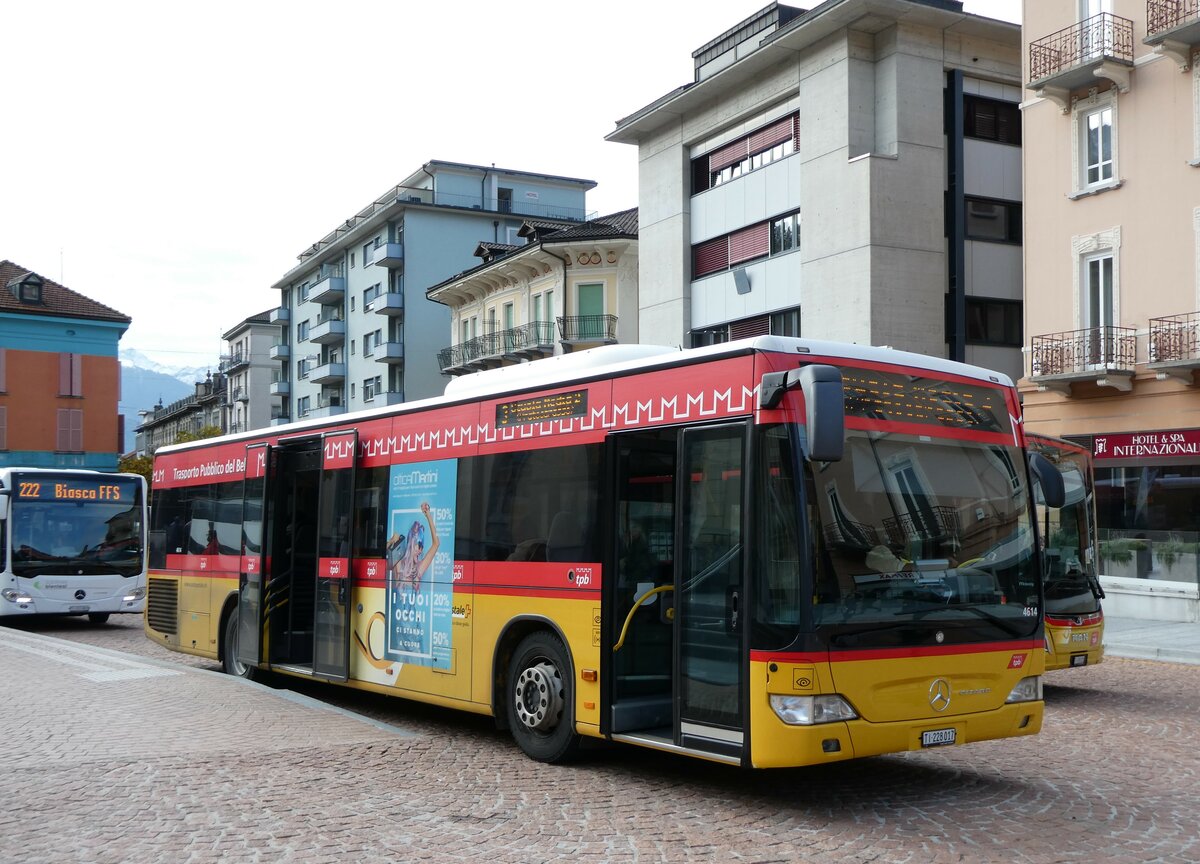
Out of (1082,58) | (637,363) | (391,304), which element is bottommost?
(637,363)

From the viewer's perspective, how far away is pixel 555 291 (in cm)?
4781

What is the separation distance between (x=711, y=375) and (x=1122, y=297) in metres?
20.6

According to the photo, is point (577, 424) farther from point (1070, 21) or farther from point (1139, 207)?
point (1070, 21)

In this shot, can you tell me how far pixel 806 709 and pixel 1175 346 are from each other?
Answer: 20268 mm

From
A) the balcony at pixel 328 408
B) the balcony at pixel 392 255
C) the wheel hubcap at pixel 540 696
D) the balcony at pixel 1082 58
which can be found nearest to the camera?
the wheel hubcap at pixel 540 696

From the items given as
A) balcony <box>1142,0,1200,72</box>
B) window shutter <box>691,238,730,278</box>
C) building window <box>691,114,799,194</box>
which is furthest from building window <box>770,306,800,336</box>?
balcony <box>1142,0,1200,72</box>

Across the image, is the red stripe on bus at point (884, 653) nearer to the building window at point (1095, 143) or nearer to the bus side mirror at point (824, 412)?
the bus side mirror at point (824, 412)

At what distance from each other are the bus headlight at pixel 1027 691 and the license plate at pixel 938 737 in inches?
21.9

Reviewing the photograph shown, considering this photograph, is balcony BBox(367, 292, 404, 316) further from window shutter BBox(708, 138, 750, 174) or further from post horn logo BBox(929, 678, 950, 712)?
post horn logo BBox(929, 678, 950, 712)

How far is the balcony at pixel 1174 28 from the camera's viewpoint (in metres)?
23.8

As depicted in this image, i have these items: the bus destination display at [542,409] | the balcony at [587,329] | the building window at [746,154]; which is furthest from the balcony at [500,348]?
the bus destination display at [542,409]

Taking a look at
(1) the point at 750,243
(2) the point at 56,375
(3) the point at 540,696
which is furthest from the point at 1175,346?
(2) the point at 56,375

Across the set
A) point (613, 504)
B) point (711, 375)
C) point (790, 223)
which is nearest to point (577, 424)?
point (613, 504)

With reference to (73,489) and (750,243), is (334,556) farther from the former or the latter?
(750,243)
